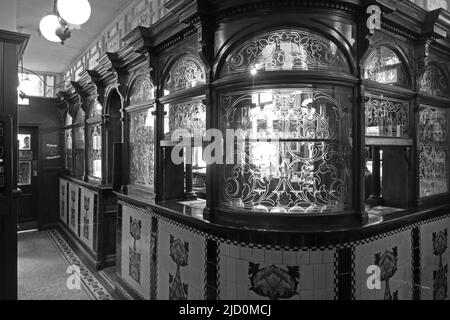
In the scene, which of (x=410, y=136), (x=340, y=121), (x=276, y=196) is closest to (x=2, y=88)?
(x=276, y=196)

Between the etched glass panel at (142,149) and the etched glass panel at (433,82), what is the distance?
2737 mm

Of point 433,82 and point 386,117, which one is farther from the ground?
point 433,82

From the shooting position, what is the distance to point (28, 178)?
266 inches

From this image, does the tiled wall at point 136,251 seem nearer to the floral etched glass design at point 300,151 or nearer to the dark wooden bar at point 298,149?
the dark wooden bar at point 298,149

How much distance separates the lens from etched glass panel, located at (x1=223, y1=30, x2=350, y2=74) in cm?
214

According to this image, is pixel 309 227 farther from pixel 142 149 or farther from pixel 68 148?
pixel 68 148

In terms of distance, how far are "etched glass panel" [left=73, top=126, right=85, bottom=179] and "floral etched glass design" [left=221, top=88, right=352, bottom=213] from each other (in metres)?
4.60

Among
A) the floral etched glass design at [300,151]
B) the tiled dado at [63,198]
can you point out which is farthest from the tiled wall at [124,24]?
the tiled dado at [63,198]

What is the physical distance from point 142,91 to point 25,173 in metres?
4.74

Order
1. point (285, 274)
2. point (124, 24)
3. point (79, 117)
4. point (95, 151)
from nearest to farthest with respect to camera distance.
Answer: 1. point (285, 274)
2. point (124, 24)
3. point (95, 151)
4. point (79, 117)

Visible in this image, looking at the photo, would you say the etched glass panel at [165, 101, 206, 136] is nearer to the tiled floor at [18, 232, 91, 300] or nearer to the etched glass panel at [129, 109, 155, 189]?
the etched glass panel at [129, 109, 155, 189]

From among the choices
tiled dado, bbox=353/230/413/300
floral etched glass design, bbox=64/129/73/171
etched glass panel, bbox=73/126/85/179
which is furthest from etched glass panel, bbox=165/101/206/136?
floral etched glass design, bbox=64/129/73/171

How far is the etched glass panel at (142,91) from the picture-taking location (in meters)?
3.37

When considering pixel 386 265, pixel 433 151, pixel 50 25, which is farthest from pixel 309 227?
pixel 50 25
